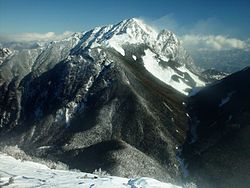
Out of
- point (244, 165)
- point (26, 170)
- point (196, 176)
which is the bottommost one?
point (196, 176)

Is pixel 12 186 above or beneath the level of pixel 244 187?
above

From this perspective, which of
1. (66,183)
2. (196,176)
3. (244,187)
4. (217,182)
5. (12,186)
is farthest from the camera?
(196,176)

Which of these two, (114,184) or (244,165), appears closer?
(114,184)

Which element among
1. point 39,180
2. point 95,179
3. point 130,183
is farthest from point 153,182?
point 39,180

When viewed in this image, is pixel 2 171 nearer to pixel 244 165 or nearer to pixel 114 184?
pixel 114 184

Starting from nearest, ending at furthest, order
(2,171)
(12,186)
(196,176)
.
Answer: (12,186), (2,171), (196,176)

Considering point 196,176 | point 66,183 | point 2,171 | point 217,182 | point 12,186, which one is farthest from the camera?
point 196,176

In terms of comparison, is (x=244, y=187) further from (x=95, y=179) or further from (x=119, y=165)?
(x=95, y=179)

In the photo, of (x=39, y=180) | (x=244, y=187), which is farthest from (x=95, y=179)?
(x=244, y=187)

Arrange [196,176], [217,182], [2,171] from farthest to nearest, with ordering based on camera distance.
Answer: [196,176] → [217,182] → [2,171]
